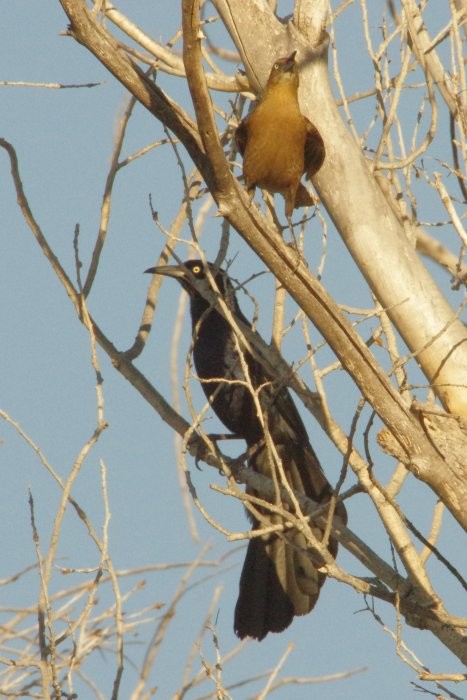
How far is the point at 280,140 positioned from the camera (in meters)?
4.22

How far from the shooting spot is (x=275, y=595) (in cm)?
583

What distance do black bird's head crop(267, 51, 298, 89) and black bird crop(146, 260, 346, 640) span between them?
1382 millimetres

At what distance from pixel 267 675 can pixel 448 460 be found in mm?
1089

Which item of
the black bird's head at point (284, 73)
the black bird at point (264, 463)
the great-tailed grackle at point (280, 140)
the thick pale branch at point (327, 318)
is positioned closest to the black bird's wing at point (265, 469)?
the black bird at point (264, 463)

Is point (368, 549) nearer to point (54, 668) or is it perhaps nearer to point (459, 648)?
point (459, 648)

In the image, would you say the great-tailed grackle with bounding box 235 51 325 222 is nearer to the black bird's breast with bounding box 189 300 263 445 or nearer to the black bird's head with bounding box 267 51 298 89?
the black bird's head with bounding box 267 51 298 89

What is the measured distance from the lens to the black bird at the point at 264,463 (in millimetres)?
5777

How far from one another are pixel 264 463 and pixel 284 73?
264 cm

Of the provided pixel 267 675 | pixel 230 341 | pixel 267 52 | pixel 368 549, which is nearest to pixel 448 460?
pixel 368 549

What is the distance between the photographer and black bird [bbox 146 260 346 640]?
578 centimetres

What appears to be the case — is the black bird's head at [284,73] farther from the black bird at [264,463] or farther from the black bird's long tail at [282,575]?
the black bird's long tail at [282,575]

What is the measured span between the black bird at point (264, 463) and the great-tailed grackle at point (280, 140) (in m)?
1.19

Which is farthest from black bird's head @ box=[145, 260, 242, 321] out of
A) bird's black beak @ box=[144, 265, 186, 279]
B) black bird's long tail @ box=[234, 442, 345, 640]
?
black bird's long tail @ box=[234, 442, 345, 640]

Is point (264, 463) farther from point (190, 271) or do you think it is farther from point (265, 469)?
point (190, 271)
